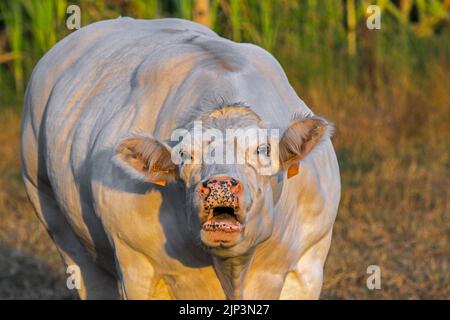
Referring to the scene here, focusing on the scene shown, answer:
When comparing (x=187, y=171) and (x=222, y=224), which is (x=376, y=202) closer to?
(x=187, y=171)

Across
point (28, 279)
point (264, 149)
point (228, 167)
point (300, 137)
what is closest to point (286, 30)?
point (28, 279)

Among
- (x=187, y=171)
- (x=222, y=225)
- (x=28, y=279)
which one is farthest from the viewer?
(x=28, y=279)

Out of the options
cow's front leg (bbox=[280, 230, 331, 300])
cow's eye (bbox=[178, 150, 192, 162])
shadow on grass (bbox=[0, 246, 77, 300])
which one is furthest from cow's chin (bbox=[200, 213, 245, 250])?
shadow on grass (bbox=[0, 246, 77, 300])

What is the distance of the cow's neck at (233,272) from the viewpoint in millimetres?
5184

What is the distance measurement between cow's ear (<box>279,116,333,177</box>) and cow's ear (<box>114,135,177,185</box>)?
430 millimetres

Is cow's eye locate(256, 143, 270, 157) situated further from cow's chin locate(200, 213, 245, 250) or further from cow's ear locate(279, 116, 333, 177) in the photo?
cow's chin locate(200, 213, 245, 250)

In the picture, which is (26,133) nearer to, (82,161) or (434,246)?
(82,161)

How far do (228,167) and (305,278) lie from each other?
3.39 ft

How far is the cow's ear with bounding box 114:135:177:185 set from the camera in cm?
502

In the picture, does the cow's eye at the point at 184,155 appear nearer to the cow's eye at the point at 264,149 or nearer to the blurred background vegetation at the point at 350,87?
the cow's eye at the point at 264,149

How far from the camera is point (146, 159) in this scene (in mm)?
5070

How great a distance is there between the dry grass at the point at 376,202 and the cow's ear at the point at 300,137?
263 centimetres

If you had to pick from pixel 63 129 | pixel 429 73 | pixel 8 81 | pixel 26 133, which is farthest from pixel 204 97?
pixel 8 81

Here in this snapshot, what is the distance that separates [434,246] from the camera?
8.64m
